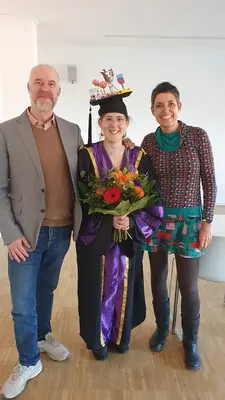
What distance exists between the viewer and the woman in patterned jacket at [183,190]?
1.95m

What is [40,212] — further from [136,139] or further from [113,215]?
[136,139]

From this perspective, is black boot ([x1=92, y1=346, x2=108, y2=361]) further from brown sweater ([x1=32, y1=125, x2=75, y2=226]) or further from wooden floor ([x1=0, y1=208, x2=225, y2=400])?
brown sweater ([x1=32, y1=125, x2=75, y2=226])

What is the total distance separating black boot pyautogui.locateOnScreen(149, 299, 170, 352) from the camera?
2238mm

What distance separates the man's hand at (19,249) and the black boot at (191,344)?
3.48ft

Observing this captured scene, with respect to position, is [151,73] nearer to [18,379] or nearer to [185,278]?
[185,278]

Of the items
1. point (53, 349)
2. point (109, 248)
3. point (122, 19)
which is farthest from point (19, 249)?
point (122, 19)

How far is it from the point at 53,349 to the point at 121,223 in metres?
0.97

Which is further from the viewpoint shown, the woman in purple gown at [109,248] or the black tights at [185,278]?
the black tights at [185,278]

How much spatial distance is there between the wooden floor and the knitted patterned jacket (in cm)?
92

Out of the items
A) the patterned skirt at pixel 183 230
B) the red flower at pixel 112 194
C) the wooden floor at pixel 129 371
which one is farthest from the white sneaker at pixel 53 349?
the red flower at pixel 112 194

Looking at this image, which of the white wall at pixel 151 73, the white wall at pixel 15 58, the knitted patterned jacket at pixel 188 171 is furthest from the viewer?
the white wall at pixel 151 73

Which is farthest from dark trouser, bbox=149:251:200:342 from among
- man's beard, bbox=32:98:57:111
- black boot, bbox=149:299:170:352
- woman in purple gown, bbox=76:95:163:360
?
man's beard, bbox=32:98:57:111

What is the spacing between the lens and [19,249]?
176 cm

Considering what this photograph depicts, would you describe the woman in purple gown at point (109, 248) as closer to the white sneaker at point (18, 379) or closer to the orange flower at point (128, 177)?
the orange flower at point (128, 177)
